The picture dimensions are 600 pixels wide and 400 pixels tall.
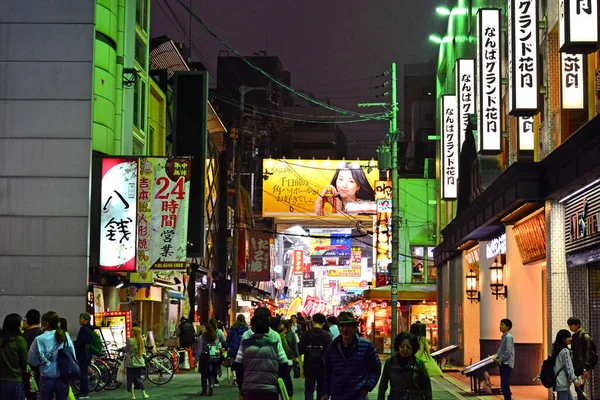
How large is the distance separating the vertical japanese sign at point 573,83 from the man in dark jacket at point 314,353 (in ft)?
20.2

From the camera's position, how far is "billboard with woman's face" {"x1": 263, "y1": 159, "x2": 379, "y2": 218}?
6406 cm

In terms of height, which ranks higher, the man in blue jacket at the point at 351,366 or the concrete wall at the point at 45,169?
the concrete wall at the point at 45,169

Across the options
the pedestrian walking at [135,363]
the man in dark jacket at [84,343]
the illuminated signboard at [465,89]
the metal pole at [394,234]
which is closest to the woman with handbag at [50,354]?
the man in dark jacket at [84,343]

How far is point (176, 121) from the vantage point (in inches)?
1363

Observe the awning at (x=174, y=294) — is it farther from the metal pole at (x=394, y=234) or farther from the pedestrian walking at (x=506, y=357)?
the pedestrian walking at (x=506, y=357)

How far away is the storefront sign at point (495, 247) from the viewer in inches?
1147

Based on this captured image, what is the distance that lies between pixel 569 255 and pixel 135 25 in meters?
19.4

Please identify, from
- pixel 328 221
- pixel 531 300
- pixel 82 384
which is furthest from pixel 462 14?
pixel 328 221

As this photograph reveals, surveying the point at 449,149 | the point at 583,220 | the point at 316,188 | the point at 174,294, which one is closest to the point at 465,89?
the point at 449,149

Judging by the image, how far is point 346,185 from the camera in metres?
65.4

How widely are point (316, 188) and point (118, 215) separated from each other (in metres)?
36.8

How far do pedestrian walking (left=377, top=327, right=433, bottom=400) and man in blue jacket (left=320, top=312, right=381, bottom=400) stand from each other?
205 mm

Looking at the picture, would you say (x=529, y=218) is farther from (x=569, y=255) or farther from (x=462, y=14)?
(x=462, y=14)

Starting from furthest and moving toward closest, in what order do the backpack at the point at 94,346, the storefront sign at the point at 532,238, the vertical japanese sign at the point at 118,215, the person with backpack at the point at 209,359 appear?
the vertical japanese sign at the point at 118,215 → the person with backpack at the point at 209,359 → the storefront sign at the point at 532,238 → the backpack at the point at 94,346
